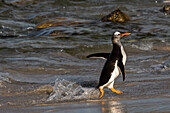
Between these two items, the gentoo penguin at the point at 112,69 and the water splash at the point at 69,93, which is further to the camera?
the gentoo penguin at the point at 112,69

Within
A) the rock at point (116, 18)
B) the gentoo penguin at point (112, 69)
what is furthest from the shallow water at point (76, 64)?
the rock at point (116, 18)

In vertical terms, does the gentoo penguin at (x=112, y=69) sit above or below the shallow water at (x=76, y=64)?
above

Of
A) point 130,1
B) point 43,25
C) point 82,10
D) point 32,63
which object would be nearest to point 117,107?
point 32,63

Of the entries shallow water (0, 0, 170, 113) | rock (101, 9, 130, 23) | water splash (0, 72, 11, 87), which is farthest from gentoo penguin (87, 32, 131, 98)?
rock (101, 9, 130, 23)

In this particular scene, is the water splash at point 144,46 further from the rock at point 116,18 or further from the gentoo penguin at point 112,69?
the rock at point 116,18

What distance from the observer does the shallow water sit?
15.5ft

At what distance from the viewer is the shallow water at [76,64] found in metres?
4.73

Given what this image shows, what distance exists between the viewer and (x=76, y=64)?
8.34m

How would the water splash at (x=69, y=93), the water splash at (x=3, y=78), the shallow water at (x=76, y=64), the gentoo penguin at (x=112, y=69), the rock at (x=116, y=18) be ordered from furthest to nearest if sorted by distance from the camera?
the rock at (x=116, y=18) < the water splash at (x=3, y=78) < the gentoo penguin at (x=112, y=69) < the water splash at (x=69, y=93) < the shallow water at (x=76, y=64)

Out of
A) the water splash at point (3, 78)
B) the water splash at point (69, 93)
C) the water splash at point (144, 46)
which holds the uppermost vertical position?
the water splash at point (69, 93)

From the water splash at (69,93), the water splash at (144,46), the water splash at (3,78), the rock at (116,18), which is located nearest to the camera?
the water splash at (69,93)

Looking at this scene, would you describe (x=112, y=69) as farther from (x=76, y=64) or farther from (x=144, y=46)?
(x=144, y=46)

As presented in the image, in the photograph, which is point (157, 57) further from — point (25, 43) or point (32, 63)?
point (25, 43)

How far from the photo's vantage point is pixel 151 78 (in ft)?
20.8
